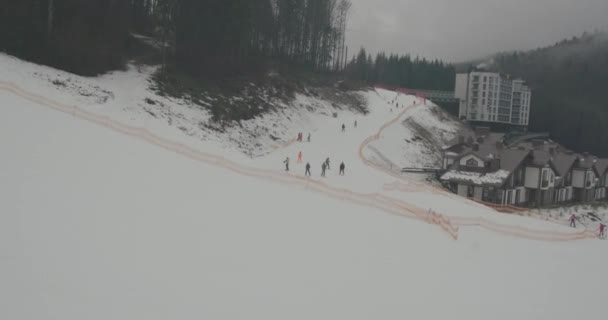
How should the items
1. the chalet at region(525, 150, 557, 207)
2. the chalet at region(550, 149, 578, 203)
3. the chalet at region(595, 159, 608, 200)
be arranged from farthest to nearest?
the chalet at region(595, 159, 608, 200), the chalet at region(550, 149, 578, 203), the chalet at region(525, 150, 557, 207)

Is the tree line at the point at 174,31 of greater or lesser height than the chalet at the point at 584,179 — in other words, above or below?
above

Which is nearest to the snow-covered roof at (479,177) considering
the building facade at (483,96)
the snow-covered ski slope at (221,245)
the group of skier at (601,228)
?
the group of skier at (601,228)

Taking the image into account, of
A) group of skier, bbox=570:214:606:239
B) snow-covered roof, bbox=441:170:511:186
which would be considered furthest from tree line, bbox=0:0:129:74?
group of skier, bbox=570:214:606:239

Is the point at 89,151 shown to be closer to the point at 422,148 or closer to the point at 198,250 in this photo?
the point at 198,250

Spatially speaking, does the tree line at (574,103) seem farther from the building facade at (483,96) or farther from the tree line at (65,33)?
the tree line at (65,33)

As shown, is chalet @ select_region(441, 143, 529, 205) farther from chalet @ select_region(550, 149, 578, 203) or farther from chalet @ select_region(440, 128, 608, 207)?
chalet @ select_region(550, 149, 578, 203)

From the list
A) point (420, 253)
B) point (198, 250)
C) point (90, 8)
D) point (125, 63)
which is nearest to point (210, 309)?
point (198, 250)
